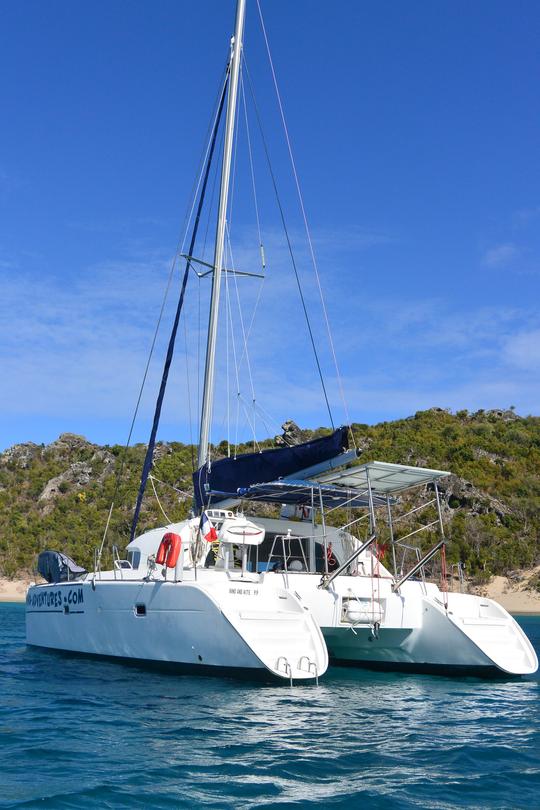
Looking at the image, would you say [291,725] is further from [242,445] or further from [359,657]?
[242,445]

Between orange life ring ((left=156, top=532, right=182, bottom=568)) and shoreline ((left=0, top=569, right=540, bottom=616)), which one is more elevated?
orange life ring ((left=156, top=532, right=182, bottom=568))

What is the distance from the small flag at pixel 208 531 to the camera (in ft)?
41.0

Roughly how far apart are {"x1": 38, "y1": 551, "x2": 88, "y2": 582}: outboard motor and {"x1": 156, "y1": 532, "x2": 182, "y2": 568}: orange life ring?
161 inches

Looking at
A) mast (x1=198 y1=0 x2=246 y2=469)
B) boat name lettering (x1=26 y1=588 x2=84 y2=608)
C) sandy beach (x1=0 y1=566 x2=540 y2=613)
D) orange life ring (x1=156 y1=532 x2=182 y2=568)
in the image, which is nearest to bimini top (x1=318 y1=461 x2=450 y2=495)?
mast (x1=198 y1=0 x2=246 y2=469)

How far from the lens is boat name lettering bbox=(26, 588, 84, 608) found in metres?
13.7

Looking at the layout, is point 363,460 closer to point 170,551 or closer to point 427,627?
point 427,627

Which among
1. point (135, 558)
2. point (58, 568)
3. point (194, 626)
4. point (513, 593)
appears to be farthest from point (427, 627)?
point (513, 593)

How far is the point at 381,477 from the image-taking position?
13.2 metres

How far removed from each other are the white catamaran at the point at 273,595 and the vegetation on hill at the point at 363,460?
2324 centimetres

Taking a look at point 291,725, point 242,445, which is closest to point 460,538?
point 242,445

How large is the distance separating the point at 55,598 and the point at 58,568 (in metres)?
0.96

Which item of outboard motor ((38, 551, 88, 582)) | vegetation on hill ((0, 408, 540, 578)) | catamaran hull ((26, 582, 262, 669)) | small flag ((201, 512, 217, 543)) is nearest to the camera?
catamaran hull ((26, 582, 262, 669))

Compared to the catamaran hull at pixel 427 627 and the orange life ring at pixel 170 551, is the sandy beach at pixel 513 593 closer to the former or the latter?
the catamaran hull at pixel 427 627

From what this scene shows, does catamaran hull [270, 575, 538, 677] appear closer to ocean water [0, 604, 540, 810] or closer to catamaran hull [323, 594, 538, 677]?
catamaran hull [323, 594, 538, 677]
